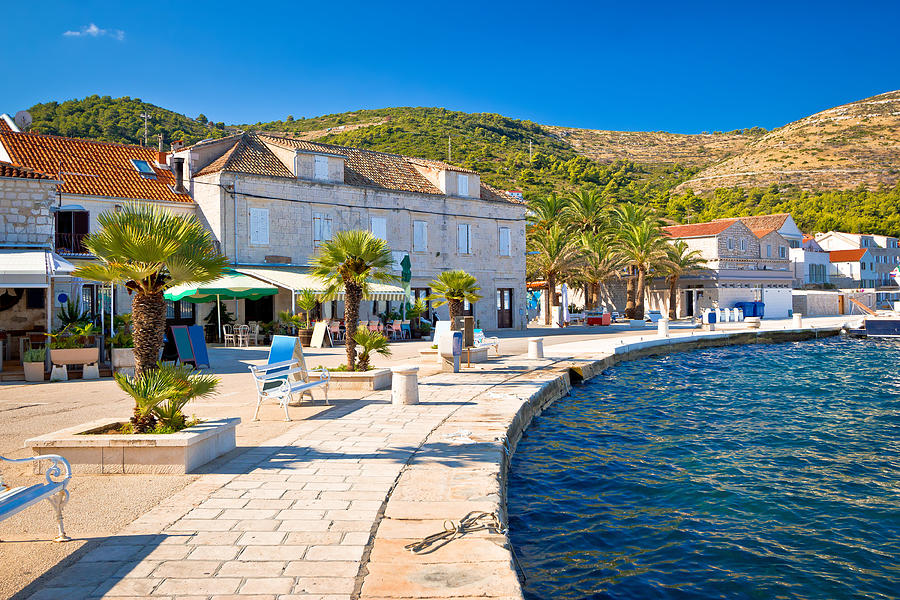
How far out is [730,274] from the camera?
45.2 meters

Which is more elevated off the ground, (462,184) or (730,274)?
(462,184)

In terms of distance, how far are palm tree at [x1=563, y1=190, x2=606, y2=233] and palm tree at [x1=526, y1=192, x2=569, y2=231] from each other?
69cm

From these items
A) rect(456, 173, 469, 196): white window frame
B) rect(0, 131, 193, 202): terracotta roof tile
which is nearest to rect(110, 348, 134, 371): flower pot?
rect(0, 131, 193, 202): terracotta roof tile

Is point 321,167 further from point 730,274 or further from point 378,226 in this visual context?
point 730,274

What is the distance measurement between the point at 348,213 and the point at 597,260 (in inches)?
633

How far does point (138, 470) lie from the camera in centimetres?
621

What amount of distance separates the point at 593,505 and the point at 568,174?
79.2m

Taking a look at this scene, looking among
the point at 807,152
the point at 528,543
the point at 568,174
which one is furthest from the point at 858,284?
the point at 528,543

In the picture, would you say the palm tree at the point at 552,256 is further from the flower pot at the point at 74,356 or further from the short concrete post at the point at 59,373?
the short concrete post at the point at 59,373

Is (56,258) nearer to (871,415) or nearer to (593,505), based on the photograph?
(593,505)

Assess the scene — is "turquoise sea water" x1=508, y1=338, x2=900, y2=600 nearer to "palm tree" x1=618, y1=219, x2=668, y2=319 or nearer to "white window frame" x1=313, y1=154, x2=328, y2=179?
"white window frame" x1=313, y1=154, x2=328, y2=179

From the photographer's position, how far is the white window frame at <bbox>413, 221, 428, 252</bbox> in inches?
1247

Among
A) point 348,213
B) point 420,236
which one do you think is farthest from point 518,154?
point 348,213

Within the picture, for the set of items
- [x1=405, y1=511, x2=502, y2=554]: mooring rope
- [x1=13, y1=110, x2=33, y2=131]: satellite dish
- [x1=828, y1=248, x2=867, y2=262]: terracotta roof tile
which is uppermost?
[x1=13, y1=110, x2=33, y2=131]: satellite dish
